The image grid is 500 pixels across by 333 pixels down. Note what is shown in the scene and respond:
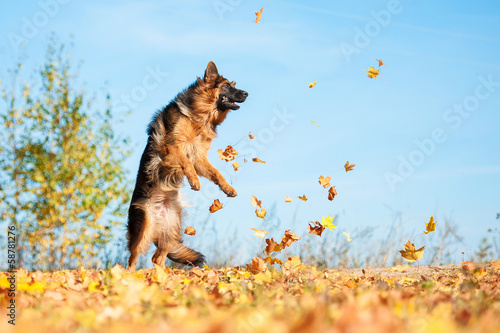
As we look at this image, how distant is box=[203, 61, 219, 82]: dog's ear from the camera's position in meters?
6.62

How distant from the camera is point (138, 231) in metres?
6.23

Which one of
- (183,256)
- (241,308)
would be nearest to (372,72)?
(183,256)

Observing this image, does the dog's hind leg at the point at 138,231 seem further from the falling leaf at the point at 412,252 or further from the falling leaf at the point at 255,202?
the falling leaf at the point at 412,252

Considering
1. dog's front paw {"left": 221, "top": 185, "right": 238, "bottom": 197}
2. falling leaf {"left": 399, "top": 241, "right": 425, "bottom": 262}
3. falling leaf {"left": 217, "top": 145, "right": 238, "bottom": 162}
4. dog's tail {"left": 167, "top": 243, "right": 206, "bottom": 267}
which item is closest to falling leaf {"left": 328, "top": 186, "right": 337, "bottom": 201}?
falling leaf {"left": 399, "top": 241, "right": 425, "bottom": 262}

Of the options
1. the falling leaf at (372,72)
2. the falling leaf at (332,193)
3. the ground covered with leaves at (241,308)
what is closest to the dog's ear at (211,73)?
the falling leaf at (372,72)

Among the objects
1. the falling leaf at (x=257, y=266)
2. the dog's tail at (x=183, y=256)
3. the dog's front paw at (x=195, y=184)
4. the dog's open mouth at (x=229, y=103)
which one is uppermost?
the dog's open mouth at (x=229, y=103)

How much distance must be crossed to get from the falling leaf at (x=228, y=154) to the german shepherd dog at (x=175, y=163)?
23cm

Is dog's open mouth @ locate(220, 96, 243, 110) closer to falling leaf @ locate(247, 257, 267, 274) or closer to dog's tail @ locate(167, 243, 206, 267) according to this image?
dog's tail @ locate(167, 243, 206, 267)

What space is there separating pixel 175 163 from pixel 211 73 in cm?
141

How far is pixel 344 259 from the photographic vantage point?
8.04 meters

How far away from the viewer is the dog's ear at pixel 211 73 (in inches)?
261

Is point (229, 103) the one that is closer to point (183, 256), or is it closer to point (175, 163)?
point (175, 163)

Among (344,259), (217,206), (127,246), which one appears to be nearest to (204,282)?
(217,206)

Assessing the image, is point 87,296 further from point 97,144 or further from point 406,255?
point 97,144
